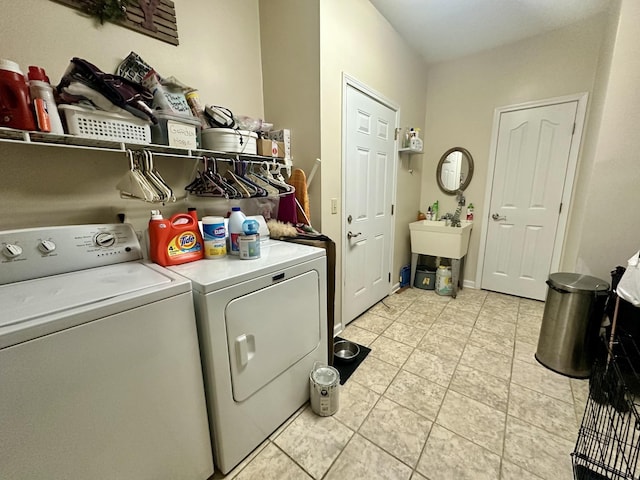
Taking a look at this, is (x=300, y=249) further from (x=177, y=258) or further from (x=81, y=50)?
(x=81, y=50)

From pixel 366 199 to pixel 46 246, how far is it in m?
2.12

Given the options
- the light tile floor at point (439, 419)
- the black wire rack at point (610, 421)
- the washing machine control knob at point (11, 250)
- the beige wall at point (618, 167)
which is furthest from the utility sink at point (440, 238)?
the washing machine control knob at point (11, 250)

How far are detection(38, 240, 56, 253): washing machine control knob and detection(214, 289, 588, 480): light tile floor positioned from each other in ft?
3.99

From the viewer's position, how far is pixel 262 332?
121 cm

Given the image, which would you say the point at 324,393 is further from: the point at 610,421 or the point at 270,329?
the point at 610,421

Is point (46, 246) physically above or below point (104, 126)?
below

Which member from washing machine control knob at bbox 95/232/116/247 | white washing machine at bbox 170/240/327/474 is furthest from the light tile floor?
washing machine control knob at bbox 95/232/116/247

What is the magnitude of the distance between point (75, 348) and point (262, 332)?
638 mm

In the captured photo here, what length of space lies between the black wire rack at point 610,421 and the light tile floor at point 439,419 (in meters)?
0.06

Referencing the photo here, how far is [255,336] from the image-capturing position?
1186mm

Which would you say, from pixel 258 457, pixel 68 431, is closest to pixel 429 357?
pixel 258 457

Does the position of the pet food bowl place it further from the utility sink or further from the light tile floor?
the utility sink

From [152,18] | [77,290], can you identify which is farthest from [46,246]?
[152,18]

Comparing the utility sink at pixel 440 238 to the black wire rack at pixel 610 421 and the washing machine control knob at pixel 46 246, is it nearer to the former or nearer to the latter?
the black wire rack at pixel 610 421
